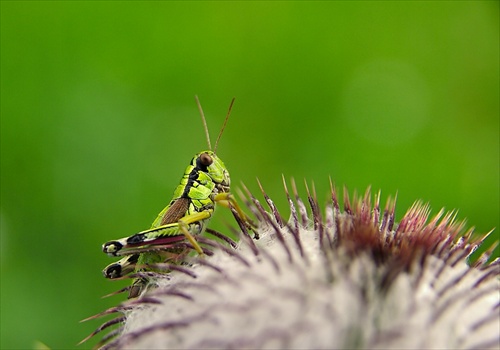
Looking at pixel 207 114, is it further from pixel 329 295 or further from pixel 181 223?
pixel 329 295

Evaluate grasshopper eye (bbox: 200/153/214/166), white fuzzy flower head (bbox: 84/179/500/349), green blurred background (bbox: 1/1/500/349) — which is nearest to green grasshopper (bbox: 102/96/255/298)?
grasshopper eye (bbox: 200/153/214/166)

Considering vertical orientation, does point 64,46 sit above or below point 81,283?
above

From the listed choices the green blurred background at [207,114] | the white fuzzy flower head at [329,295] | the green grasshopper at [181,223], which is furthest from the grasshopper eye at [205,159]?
the green blurred background at [207,114]

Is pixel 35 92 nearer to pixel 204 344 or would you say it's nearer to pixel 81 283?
pixel 81 283

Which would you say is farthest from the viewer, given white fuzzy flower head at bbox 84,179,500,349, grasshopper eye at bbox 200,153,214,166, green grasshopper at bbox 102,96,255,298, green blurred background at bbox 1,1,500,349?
green blurred background at bbox 1,1,500,349

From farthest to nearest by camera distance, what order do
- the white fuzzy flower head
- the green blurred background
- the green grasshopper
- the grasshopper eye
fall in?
the green blurred background → the grasshopper eye → the green grasshopper → the white fuzzy flower head

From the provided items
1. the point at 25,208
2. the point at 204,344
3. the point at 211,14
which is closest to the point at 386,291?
the point at 204,344

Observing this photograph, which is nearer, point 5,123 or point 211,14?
point 5,123

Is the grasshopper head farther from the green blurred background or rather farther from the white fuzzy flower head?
the green blurred background
